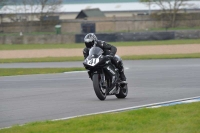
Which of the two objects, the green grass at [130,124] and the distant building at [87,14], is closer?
the green grass at [130,124]

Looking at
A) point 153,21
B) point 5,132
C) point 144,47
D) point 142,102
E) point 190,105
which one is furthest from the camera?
point 153,21

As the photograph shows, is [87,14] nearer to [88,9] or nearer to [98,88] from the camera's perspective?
[88,9]

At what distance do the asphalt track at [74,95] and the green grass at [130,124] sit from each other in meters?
1.15

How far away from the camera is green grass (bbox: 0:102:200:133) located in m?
8.62

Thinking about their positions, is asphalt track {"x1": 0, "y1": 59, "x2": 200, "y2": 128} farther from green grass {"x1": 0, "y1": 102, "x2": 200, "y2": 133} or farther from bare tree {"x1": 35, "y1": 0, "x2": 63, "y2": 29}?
bare tree {"x1": 35, "y1": 0, "x2": 63, "y2": 29}

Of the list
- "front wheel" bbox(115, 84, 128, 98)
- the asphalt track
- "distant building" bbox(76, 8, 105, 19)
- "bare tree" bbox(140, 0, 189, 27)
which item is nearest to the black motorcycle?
"front wheel" bbox(115, 84, 128, 98)

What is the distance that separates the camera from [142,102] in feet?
42.7

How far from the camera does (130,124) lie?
9.14m

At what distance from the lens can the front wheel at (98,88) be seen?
1326cm

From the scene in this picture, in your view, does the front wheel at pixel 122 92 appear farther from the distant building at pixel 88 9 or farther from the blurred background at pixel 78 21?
the distant building at pixel 88 9

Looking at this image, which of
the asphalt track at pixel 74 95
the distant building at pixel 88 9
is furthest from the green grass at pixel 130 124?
the distant building at pixel 88 9

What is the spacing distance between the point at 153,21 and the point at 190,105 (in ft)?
179

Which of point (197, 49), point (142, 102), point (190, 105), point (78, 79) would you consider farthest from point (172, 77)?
point (197, 49)

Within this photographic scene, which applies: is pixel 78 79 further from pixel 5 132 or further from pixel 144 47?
pixel 144 47
